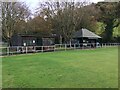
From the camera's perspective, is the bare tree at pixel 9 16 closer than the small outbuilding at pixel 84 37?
Yes

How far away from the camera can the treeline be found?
138 feet

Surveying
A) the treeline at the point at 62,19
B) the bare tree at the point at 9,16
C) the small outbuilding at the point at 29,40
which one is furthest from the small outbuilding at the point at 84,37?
the bare tree at the point at 9,16

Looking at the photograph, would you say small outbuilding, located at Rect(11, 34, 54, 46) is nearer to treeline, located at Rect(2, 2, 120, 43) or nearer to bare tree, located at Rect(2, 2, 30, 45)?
bare tree, located at Rect(2, 2, 30, 45)

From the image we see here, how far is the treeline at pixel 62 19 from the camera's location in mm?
42166

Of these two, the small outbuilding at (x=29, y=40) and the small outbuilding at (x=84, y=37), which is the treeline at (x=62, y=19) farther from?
the small outbuilding at (x=29, y=40)

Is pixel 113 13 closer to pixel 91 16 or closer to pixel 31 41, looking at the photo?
pixel 91 16

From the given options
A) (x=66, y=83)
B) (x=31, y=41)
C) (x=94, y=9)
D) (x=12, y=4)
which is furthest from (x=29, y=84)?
(x=94, y=9)

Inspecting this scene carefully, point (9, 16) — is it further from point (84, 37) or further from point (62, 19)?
point (84, 37)

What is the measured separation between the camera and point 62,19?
167ft

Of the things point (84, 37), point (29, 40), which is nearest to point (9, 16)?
point (29, 40)

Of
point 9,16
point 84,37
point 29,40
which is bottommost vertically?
point 29,40

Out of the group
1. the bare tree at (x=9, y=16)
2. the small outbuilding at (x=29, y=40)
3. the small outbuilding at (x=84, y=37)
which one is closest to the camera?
the small outbuilding at (x=29, y=40)

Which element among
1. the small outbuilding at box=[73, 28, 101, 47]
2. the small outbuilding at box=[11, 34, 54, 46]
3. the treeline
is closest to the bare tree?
the treeline

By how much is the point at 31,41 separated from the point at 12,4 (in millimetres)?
6782
